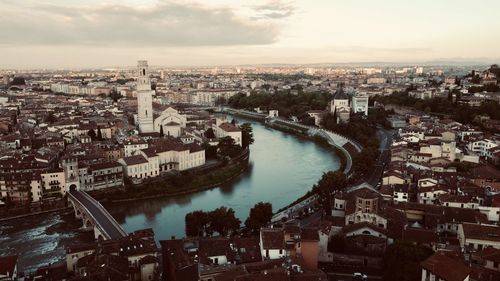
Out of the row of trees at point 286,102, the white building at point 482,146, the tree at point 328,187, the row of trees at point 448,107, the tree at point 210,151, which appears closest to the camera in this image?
the tree at point 328,187

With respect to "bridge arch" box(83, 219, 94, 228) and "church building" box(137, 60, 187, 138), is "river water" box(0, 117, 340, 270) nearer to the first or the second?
"bridge arch" box(83, 219, 94, 228)

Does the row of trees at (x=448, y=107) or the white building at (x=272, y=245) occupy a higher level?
the row of trees at (x=448, y=107)

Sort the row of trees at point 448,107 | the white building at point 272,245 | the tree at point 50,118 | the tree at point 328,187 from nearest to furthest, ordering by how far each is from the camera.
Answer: the white building at point 272,245
the tree at point 328,187
the row of trees at point 448,107
the tree at point 50,118

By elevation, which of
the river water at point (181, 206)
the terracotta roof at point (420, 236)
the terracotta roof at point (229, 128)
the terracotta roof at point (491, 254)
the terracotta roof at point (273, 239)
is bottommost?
the river water at point (181, 206)

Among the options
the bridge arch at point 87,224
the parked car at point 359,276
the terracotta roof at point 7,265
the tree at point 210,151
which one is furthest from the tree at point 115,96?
the parked car at point 359,276

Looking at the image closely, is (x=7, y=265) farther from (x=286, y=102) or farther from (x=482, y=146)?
(x=286, y=102)

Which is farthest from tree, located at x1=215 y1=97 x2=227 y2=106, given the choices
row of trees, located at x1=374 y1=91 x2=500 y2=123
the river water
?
the river water

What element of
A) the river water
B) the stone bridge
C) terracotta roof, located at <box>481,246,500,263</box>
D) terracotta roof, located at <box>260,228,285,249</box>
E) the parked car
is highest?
terracotta roof, located at <box>260,228,285,249</box>

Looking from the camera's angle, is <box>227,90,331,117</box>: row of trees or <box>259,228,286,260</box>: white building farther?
<box>227,90,331,117</box>: row of trees

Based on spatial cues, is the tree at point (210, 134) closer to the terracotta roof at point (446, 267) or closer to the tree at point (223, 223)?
the tree at point (223, 223)
